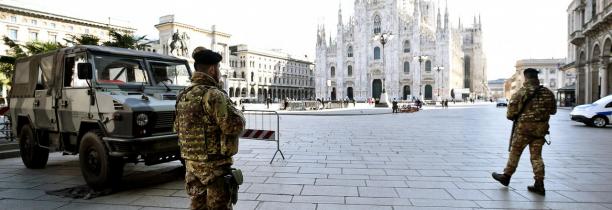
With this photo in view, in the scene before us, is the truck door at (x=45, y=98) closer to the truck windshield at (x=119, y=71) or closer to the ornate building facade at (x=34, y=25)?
the truck windshield at (x=119, y=71)

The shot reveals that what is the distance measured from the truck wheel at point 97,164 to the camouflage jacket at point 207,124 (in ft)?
9.65

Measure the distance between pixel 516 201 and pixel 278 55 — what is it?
91129mm

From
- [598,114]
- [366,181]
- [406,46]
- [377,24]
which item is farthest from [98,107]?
[377,24]

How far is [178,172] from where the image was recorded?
6684mm

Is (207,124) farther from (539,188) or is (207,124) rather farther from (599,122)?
(599,122)

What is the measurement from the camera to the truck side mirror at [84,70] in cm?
529

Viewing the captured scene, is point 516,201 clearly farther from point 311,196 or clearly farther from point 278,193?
point 278,193

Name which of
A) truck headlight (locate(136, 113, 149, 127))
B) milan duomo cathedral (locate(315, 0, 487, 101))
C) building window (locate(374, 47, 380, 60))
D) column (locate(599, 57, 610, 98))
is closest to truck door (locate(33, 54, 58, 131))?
truck headlight (locate(136, 113, 149, 127))

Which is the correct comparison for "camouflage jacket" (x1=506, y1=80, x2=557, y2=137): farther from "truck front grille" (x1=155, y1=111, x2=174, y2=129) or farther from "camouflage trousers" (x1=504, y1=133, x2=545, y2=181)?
"truck front grille" (x1=155, y1=111, x2=174, y2=129)

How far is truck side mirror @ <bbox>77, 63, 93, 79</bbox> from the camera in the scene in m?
5.29

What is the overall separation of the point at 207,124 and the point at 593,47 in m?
34.8

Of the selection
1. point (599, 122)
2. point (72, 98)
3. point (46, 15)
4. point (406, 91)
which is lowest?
point (599, 122)

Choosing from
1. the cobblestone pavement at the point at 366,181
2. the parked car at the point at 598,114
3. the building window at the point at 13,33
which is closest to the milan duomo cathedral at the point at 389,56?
the building window at the point at 13,33

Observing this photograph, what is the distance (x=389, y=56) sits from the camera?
232ft
